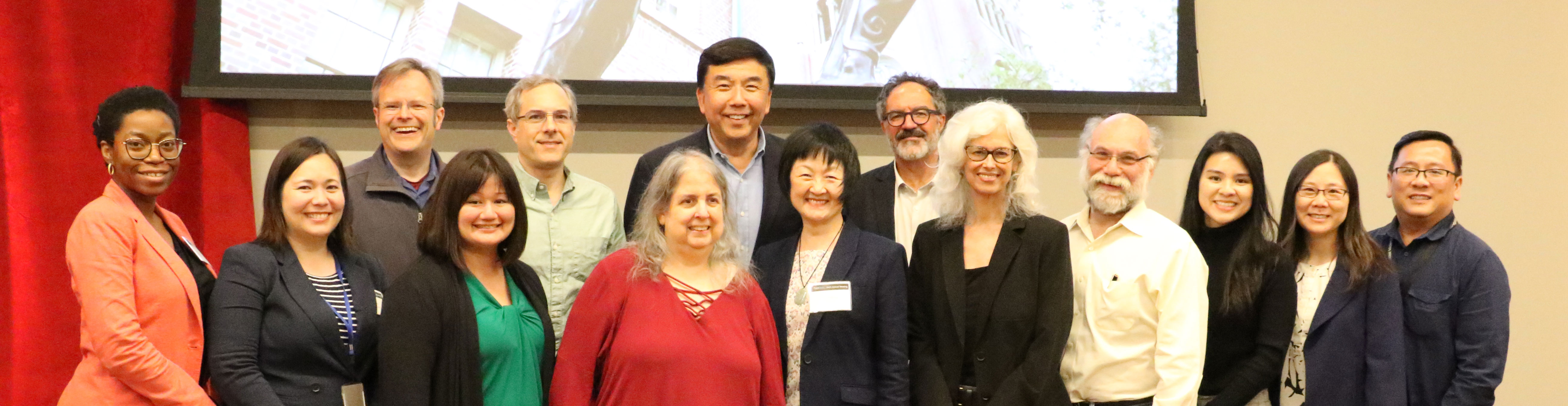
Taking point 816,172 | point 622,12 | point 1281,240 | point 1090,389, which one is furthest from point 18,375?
point 1281,240

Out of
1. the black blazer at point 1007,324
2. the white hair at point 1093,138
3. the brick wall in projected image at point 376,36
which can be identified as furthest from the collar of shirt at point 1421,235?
the brick wall in projected image at point 376,36

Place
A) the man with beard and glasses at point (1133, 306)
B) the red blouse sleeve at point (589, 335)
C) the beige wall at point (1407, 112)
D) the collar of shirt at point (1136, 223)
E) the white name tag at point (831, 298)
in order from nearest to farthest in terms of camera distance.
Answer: the red blouse sleeve at point (589, 335), the white name tag at point (831, 298), the man with beard and glasses at point (1133, 306), the collar of shirt at point (1136, 223), the beige wall at point (1407, 112)

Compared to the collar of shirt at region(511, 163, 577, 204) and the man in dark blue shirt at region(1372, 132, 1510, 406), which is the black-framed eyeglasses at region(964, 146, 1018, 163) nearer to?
the collar of shirt at region(511, 163, 577, 204)

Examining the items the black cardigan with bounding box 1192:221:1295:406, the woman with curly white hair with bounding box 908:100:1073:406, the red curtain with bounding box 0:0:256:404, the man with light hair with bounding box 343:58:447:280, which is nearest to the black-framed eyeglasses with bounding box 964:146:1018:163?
the woman with curly white hair with bounding box 908:100:1073:406

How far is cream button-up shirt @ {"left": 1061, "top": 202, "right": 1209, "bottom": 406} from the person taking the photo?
8.96 ft

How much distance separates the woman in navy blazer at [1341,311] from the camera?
305 cm

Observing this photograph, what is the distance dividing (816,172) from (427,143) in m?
1.23

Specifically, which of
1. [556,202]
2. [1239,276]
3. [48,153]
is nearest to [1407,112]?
[1239,276]

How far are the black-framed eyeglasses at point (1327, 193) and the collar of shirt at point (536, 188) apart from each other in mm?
2173

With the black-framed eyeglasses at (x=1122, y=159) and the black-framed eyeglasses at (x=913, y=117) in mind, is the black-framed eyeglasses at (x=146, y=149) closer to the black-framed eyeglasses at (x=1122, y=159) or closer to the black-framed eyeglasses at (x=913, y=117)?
the black-framed eyeglasses at (x=913, y=117)

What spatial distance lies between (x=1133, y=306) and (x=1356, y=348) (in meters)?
0.80

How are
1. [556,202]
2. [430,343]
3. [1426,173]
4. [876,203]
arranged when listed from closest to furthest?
[430,343]
[556,202]
[1426,173]
[876,203]

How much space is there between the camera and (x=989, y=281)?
2697mm

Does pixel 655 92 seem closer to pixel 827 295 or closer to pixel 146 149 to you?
pixel 827 295
